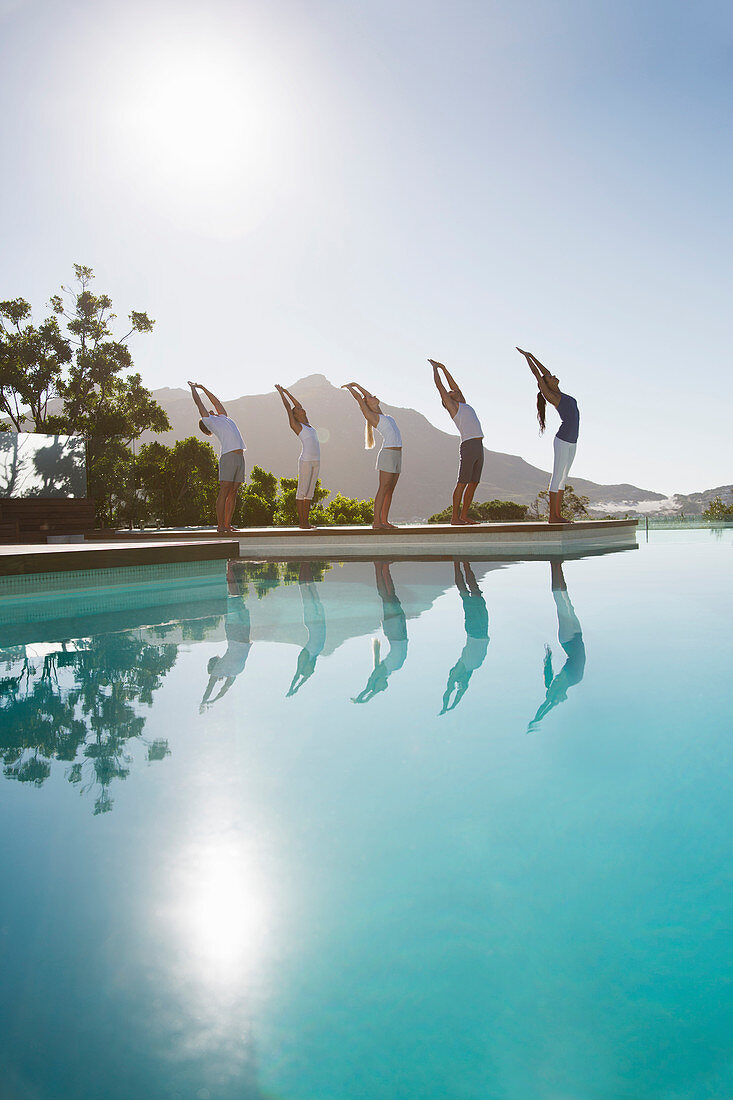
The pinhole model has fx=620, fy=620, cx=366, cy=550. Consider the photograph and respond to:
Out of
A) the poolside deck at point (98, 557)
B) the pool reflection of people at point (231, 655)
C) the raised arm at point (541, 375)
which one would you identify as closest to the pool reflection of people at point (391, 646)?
the pool reflection of people at point (231, 655)

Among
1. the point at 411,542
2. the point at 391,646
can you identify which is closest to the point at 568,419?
the point at 411,542

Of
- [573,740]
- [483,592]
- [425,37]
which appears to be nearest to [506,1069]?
[573,740]

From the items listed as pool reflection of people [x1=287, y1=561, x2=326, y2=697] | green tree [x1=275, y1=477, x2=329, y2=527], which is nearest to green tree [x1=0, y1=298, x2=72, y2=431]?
green tree [x1=275, y1=477, x2=329, y2=527]

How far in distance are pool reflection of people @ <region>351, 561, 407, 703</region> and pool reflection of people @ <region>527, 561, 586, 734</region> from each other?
82cm

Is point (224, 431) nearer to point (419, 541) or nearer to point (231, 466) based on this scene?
point (231, 466)

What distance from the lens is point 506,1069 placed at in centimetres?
97

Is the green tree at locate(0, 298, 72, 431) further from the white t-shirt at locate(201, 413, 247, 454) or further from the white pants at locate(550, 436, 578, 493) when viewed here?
the white pants at locate(550, 436, 578, 493)

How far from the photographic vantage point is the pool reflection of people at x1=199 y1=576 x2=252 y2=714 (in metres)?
3.23

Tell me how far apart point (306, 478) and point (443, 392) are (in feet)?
9.83

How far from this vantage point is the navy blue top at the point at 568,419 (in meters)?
10.1

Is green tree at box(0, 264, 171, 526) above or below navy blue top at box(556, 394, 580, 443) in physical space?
above

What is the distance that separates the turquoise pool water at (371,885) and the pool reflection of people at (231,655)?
0.17 feet

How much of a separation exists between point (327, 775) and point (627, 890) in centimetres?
98

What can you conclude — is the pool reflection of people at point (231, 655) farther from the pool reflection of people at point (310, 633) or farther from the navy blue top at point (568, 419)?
the navy blue top at point (568, 419)
